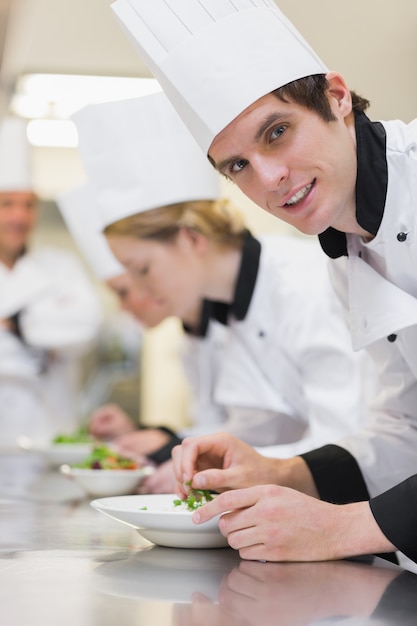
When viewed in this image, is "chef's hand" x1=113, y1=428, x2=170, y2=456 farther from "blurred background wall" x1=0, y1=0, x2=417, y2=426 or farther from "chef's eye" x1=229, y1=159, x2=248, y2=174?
"chef's eye" x1=229, y1=159, x2=248, y2=174

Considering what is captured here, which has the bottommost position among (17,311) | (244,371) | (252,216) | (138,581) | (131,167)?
(17,311)

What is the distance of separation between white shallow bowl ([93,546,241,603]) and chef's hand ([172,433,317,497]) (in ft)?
0.36

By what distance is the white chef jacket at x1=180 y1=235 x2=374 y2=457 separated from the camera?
2072 mm

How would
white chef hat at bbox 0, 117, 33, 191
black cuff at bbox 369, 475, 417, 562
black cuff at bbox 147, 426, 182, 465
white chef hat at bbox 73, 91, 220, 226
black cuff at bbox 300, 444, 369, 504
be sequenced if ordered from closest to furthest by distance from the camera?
black cuff at bbox 369, 475, 417, 562, black cuff at bbox 300, 444, 369, 504, black cuff at bbox 147, 426, 182, 465, white chef hat at bbox 73, 91, 220, 226, white chef hat at bbox 0, 117, 33, 191

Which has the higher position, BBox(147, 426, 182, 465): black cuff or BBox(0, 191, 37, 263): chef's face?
BBox(147, 426, 182, 465): black cuff

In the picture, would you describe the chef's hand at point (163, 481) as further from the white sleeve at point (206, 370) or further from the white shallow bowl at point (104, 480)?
the white sleeve at point (206, 370)

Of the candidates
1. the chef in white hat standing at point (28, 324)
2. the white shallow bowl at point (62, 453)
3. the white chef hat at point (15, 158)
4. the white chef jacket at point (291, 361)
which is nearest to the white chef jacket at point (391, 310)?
the white chef jacket at point (291, 361)


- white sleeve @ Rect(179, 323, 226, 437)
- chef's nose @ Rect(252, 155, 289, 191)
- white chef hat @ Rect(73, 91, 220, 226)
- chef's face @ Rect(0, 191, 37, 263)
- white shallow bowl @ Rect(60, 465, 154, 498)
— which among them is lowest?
chef's face @ Rect(0, 191, 37, 263)

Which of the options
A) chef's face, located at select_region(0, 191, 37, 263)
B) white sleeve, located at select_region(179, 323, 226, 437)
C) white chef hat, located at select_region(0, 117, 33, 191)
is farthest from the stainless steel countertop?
chef's face, located at select_region(0, 191, 37, 263)

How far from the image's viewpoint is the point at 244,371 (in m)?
2.45

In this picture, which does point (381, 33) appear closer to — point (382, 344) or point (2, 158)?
point (382, 344)

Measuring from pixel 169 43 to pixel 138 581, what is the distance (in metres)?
0.80

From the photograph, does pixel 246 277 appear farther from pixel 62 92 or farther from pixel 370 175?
pixel 62 92

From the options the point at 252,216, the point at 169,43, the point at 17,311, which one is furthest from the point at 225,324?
the point at 252,216
